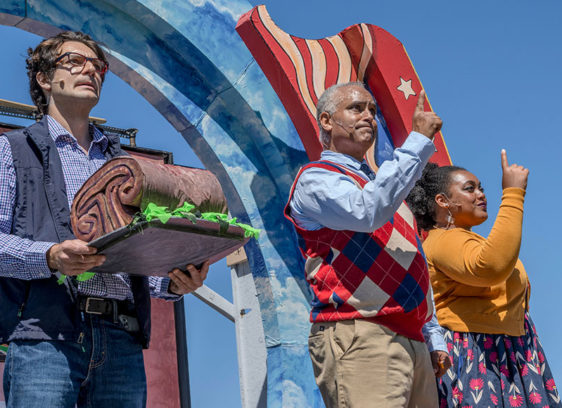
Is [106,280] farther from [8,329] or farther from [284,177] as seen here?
[284,177]

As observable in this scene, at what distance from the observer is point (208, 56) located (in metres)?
3.58

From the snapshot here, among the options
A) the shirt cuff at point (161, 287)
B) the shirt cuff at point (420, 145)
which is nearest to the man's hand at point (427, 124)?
the shirt cuff at point (420, 145)

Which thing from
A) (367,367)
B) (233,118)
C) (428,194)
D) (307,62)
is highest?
(307,62)

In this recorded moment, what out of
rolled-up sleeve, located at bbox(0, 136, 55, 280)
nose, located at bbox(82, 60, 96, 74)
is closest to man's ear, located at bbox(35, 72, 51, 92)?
nose, located at bbox(82, 60, 96, 74)

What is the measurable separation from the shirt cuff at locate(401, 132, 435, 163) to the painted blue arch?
62.2 inches

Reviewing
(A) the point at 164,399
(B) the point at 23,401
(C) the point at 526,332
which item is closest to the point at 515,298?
(C) the point at 526,332

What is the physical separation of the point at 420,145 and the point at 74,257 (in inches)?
39.2

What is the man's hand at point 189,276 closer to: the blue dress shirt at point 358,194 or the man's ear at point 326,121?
the blue dress shirt at point 358,194

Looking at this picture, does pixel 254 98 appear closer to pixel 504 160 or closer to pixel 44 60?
pixel 504 160

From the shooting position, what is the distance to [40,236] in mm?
1833

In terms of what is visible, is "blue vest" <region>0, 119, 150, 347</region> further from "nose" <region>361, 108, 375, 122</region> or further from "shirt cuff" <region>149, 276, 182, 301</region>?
"nose" <region>361, 108, 375, 122</region>

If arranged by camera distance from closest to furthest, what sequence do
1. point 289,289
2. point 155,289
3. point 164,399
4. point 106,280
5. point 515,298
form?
point 106,280 < point 155,289 < point 515,298 < point 289,289 < point 164,399

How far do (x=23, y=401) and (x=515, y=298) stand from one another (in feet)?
5.88

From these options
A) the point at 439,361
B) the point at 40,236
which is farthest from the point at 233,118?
the point at 40,236
